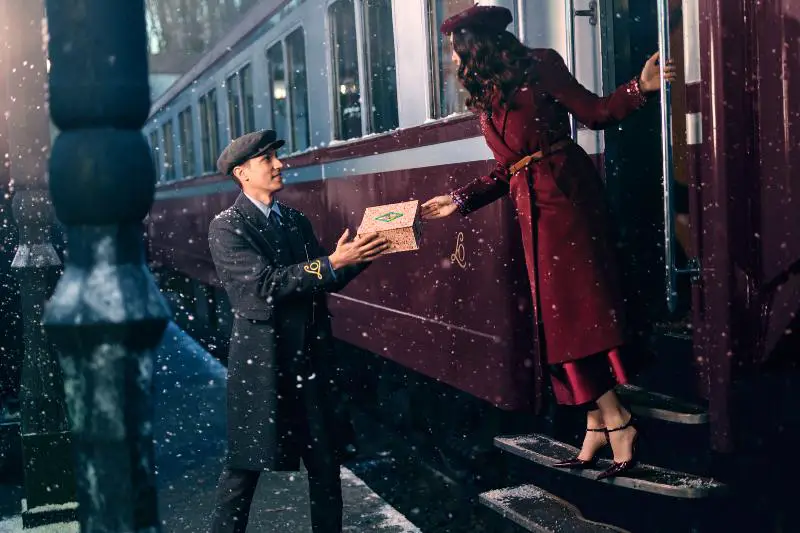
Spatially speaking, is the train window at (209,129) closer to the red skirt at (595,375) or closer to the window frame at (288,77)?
the window frame at (288,77)

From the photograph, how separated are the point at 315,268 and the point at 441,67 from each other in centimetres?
161

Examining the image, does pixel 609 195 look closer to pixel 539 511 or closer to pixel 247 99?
pixel 539 511

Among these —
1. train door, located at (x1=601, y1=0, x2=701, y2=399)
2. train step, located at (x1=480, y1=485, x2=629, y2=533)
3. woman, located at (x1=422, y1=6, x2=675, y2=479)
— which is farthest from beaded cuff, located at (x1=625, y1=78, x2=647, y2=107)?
train step, located at (x1=480, y1=485, x2=629, y2=533)

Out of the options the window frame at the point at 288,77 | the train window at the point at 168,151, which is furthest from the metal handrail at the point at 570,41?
the train window at the point at 168,151

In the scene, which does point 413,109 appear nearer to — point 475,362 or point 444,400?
point 475,362

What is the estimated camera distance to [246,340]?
3541 mm

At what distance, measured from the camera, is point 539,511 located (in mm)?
3762

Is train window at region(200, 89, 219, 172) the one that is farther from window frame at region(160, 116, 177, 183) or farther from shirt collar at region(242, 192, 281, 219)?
shirt collar at region(242, 192, 281, 219)

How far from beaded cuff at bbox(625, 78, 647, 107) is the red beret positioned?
53 cm

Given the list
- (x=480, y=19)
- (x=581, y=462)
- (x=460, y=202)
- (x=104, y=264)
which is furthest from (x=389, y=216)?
(x=104, y=264)

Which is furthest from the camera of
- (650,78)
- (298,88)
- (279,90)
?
(279,90)

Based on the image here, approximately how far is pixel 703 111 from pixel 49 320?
2243 millimetres

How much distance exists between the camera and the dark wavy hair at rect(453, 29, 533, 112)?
3605 millimetres

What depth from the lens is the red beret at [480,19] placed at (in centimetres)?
357
